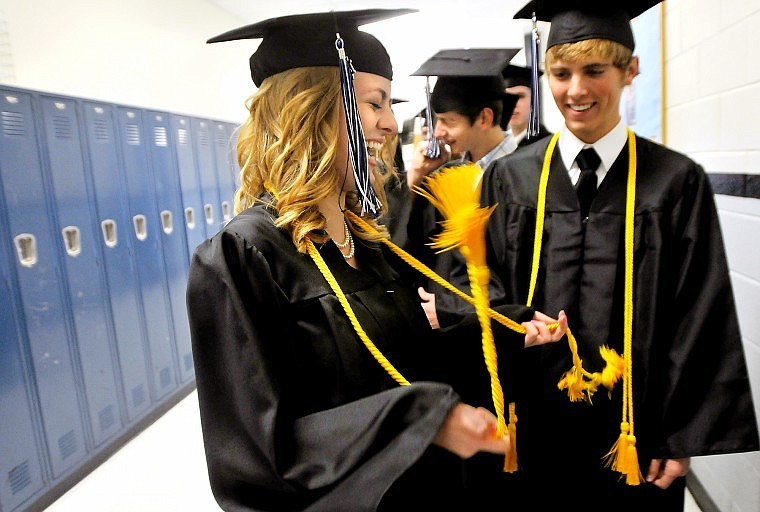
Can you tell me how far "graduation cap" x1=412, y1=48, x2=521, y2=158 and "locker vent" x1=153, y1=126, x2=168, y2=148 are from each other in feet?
7.43

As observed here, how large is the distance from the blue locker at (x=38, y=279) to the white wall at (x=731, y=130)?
320 centimetres

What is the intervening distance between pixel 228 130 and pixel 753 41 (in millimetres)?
4387

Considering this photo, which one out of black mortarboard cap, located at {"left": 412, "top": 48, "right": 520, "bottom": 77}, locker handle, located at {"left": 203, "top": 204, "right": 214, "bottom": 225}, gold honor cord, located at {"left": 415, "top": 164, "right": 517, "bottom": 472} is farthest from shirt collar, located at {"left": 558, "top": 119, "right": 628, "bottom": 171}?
locker handle, located at {"left": 203, "top": 204, "right": 214, "bottom": 225}

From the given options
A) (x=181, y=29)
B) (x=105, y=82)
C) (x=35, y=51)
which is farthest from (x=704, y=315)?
(x=181, y=29)

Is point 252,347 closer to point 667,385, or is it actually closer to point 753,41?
point 667,385

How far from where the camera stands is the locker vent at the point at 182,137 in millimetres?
4203

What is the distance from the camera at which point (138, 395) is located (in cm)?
352

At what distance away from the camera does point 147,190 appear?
3771mm

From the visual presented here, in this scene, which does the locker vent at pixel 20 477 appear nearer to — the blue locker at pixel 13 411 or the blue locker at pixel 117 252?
the blue locker at pixel 13 411

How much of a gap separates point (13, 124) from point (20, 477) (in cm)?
176

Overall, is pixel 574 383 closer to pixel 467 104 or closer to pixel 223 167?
pixel 467 104

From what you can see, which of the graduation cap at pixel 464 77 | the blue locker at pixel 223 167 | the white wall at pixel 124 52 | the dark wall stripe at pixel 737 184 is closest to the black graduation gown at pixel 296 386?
the dark wall stripe at pixel 737 184

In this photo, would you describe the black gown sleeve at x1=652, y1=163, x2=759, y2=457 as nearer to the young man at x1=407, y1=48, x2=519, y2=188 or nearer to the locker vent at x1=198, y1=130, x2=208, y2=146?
the young man at x1=407, y1=48, x2=519, y2=188

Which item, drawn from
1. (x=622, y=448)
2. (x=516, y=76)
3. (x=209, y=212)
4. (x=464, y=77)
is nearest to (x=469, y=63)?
(x=464, y=77)
